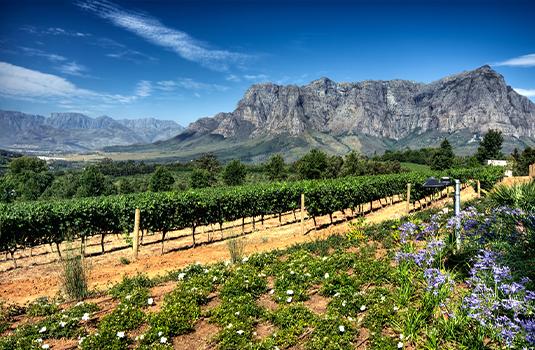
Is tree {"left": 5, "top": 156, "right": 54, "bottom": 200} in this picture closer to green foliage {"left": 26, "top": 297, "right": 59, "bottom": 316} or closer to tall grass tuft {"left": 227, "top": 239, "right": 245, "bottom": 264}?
tall grass tuft {"left": 227, "top": 239, "right": 245, "bottom": 264}

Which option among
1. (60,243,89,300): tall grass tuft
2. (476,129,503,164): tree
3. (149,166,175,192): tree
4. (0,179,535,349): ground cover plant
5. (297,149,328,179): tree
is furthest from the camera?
(476,129,503,164): tree

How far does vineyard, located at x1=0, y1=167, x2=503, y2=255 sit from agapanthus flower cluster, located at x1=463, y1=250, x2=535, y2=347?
730 centimetres

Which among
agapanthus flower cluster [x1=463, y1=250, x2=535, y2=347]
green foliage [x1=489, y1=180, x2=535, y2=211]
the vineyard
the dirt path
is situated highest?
green foliage [x1=489, y1=180, x2=535, y2=211]

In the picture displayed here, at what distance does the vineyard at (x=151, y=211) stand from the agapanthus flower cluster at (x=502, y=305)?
23.9ft

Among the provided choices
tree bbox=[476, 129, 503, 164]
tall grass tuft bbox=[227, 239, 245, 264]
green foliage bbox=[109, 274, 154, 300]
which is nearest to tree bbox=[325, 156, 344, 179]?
tree bbox=[476, 129, 503, 164]

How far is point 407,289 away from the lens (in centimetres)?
568

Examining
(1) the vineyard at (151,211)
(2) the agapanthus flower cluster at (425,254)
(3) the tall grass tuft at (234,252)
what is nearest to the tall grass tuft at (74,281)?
(3) the tall grass tuft at (234,252)

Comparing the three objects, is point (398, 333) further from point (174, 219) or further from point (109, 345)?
point (174, 219)

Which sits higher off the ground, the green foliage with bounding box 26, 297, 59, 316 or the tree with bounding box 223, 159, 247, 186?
the green foliage with bounding box 26, 297, 59, 316

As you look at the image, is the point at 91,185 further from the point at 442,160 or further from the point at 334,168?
the point at 442,160

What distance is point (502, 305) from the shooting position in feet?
14.4

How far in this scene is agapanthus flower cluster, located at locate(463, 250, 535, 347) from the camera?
3895 mm

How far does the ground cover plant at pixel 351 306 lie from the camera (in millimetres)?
4613

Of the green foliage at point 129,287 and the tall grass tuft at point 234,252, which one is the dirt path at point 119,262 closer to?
the green foliage at point 129,287
